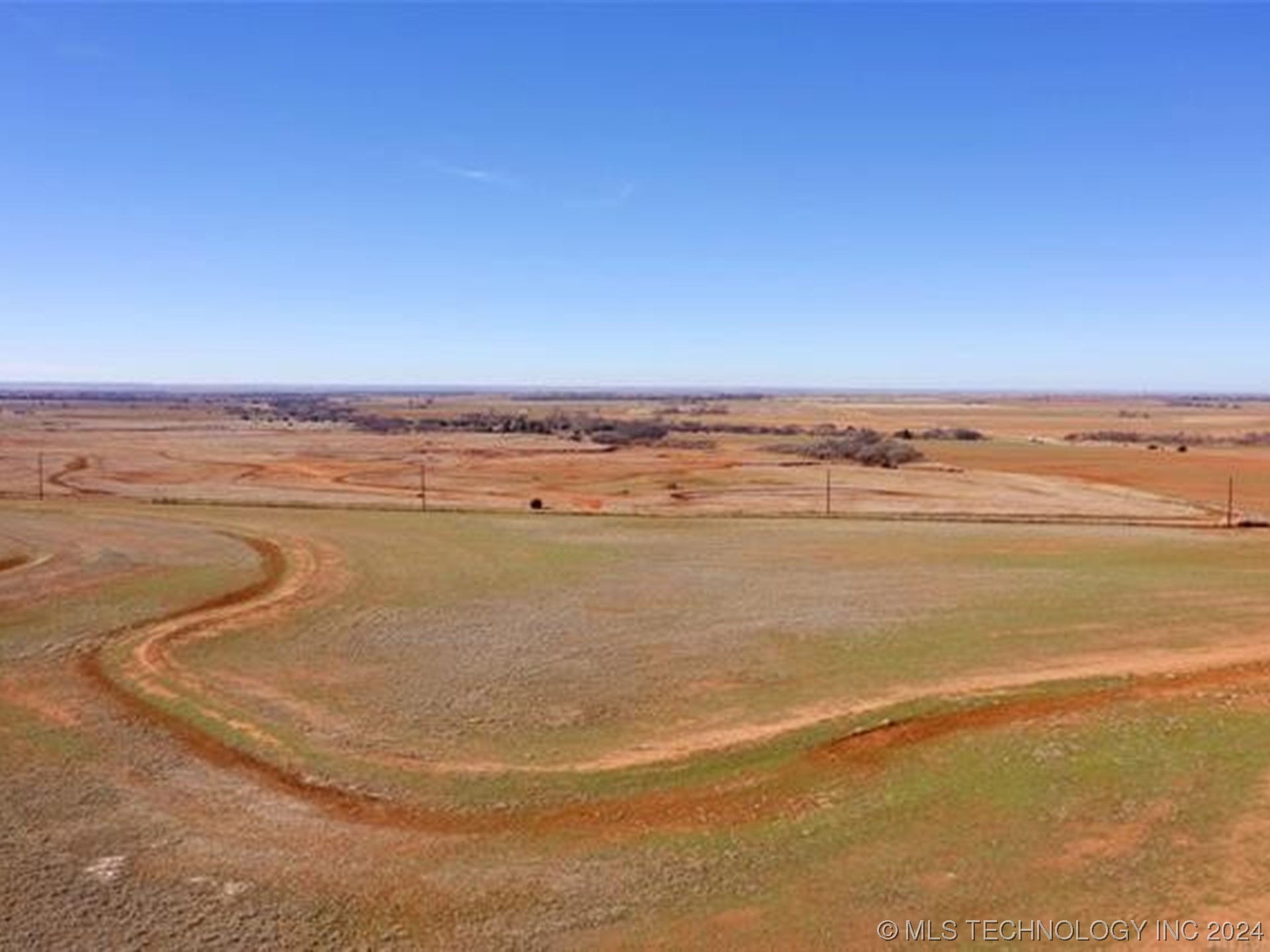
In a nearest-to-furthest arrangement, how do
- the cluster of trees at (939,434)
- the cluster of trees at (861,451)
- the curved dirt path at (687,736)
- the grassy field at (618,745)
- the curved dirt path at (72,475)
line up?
1. the grassy field at (618,745)
2. the curved dirt path at (687,736)
3. the curved dirt path at (72,475)
4. the cluster of trees at (861,451)
5. the cluster of trees at (939,434)

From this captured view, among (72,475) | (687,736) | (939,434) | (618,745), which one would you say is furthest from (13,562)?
(939,434)

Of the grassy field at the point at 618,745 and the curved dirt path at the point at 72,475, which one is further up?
the curved dirt path at the point at 72,475

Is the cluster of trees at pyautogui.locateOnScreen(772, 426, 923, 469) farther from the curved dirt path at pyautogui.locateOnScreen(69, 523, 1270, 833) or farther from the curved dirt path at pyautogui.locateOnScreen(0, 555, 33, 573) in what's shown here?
the curved dirt path at pyautogui.locateOnScreen(0, 555, 33, 573)

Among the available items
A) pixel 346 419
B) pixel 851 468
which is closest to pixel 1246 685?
pixel 851 468

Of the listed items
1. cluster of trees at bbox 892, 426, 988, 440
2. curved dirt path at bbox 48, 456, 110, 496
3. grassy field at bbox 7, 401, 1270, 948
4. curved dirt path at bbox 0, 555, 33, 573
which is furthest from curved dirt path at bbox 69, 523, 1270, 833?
cluster of trees at bbox 892, 426, 988, 440

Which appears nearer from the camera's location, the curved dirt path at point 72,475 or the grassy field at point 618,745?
the grassy field at point 618,745

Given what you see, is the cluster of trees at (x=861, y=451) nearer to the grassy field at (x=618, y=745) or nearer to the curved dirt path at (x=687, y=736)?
the grassy field at (x=618, y=745)

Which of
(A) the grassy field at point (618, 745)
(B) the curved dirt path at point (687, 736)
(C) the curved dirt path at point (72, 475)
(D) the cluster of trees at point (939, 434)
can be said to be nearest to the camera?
(A) the grassy field at point (618, 745)

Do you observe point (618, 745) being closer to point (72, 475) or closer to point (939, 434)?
point (72, 475)

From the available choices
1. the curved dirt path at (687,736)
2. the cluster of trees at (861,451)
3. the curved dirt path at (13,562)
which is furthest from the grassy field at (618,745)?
the cluster of trees at (861,451)

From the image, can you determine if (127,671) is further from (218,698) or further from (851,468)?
(851,468)

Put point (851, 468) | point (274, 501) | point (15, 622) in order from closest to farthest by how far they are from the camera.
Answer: point (15, 622)
point (274, 501)
point (851, 468)
